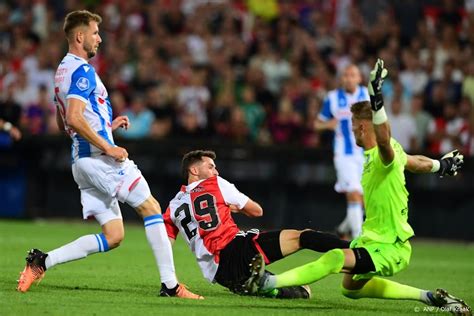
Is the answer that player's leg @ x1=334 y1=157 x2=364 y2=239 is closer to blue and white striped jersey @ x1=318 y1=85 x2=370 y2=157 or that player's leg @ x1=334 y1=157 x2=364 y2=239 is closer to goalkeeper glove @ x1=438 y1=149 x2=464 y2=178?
blue and white striped jersey @ x1=318 y1=85 x2=370 y2=157

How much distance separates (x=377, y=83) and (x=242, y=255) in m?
2.04

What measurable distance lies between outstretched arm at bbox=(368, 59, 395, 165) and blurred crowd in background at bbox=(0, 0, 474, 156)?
9644 millimetres

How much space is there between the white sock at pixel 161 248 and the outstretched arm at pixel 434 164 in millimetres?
2109

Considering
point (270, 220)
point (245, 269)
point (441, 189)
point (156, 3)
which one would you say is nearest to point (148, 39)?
point (156, 3)

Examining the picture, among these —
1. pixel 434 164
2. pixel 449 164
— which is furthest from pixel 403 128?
pixel 434 164

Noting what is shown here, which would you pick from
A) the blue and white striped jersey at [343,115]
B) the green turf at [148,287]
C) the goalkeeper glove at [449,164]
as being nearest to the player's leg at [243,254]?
the green turf at [148,287]

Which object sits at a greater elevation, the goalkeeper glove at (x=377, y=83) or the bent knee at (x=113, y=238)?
the goalkeeper glove at (x=377, y=83)

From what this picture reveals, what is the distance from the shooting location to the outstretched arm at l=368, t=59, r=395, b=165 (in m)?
7.60

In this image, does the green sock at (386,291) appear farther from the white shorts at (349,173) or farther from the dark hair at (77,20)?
the white shorts at (349,173)

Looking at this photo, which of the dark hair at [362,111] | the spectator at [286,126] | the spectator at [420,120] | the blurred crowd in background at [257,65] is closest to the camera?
the dark hair at [362,111]

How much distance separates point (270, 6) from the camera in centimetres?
2145

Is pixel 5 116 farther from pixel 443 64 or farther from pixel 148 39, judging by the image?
pixel 443 64

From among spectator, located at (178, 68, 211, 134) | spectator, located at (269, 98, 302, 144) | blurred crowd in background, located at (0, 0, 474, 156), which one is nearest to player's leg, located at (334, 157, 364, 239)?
blurred crowd in background, located at (0, 0, 474, 156)

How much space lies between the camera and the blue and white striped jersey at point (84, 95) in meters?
8.83
